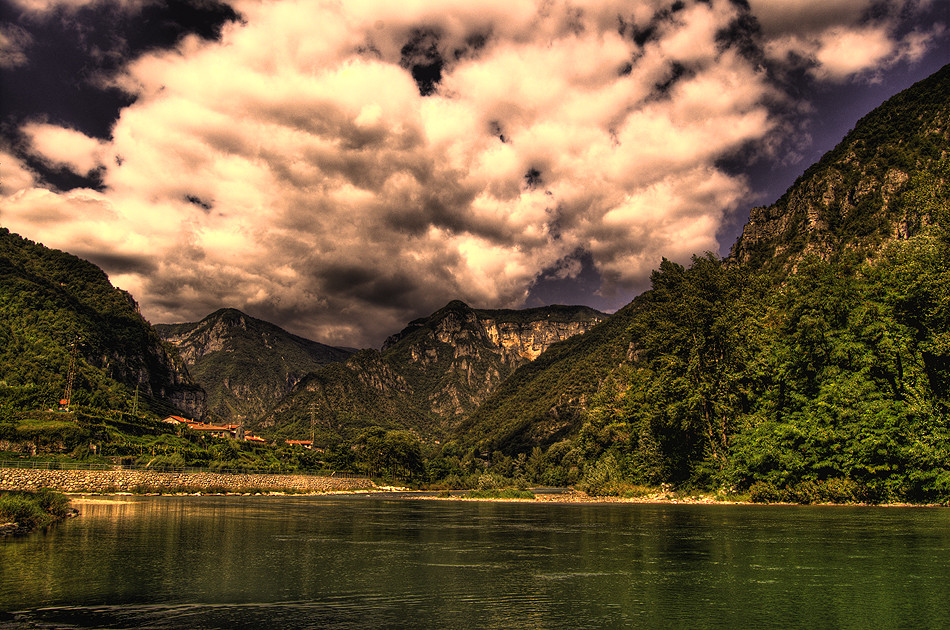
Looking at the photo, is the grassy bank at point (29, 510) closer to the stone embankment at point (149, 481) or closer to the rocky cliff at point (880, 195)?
the stone embankment at point (149, 481)

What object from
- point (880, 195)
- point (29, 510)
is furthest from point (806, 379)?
point (880, 195)

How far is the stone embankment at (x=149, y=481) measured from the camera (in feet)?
201

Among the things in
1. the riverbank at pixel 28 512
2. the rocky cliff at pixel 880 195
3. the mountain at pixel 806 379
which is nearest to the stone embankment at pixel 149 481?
the riverbank at pixel 28 512

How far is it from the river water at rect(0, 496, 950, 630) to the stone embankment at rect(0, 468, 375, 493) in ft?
155

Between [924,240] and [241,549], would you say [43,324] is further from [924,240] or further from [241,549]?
[924,240]

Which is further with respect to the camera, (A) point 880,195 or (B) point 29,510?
(A) point 880,195

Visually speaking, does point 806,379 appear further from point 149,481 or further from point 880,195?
point 880,195

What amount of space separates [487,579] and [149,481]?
81.0 m

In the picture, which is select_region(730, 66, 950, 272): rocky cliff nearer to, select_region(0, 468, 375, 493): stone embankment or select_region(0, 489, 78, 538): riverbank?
select_region(0, 468, 375, 493): stone embankment

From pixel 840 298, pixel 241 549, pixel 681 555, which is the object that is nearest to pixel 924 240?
pixel 840 298

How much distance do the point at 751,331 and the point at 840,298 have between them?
12.2 metres

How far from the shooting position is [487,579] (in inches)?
570

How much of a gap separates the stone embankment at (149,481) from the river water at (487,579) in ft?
155

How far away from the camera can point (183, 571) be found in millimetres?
15297
